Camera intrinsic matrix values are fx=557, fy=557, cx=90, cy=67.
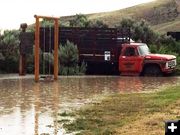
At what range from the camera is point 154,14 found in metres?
74.9

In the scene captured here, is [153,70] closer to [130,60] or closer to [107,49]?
[130,60]

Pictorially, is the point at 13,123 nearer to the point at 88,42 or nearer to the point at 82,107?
the point at 82,107

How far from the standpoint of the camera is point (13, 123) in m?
11.6

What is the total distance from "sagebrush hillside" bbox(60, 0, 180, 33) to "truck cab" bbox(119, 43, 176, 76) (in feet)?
116

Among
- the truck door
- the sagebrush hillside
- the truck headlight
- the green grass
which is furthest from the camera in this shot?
the sagebrush hillside

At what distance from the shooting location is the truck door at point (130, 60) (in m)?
27.8

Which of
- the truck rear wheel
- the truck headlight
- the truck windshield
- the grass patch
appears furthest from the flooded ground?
the truck windshield

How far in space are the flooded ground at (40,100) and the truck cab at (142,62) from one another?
5.76 m

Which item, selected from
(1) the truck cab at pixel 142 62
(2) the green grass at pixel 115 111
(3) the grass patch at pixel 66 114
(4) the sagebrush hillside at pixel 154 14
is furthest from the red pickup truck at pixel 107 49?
(4) the sagebrush hillside at pixel 154 14

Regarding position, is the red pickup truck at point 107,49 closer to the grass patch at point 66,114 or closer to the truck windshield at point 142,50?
the truck windshield at point 142,50

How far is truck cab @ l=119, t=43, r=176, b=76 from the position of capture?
27.5 m

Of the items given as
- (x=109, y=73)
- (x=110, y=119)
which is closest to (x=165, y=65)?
(x=109, y=73)

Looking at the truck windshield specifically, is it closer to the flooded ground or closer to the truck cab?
the truck cab

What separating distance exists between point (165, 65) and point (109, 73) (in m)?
3.29
